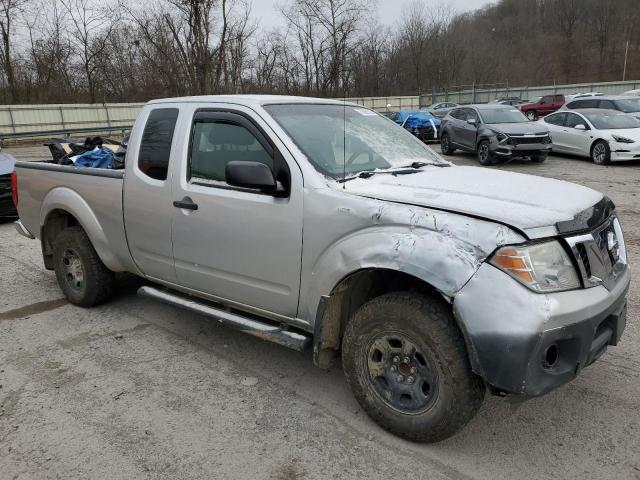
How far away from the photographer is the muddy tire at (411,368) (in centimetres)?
250

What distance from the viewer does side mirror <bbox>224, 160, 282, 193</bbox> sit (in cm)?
293

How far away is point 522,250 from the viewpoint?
2316 mm

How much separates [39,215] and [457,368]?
431cm

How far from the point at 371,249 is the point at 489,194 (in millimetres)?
711

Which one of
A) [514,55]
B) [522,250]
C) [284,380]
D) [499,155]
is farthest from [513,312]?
[514,55]

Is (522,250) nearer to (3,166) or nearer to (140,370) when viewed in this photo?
(140,370)

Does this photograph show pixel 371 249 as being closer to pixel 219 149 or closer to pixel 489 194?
pixel 489 194

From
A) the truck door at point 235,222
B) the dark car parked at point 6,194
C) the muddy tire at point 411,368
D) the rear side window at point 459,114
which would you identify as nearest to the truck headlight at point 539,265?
the muddy tire at point 411,368

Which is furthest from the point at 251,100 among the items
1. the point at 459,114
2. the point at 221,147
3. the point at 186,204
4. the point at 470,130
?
the point at 459,114

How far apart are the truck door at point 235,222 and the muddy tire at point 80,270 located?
1.27 m

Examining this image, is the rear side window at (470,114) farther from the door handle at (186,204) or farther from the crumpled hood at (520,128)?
the door handle at (186,204)

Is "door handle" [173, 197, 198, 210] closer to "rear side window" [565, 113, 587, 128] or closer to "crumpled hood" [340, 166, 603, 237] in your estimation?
"crumpled hood" [340, 166, 603, 237]

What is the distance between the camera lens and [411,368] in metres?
2.71

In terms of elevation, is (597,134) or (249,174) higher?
(249,174)
